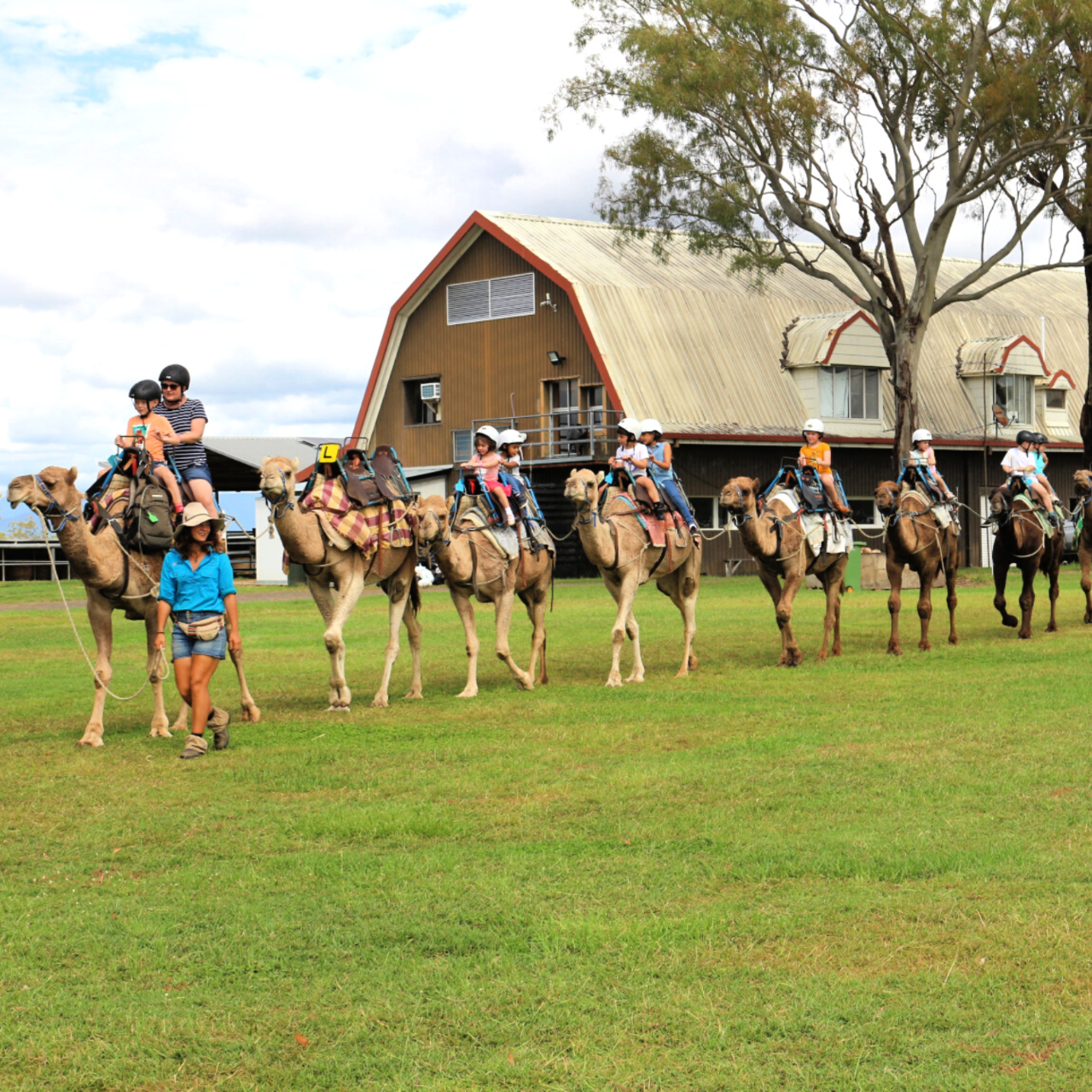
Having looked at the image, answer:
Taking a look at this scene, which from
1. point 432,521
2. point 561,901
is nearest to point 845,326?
point 432,521

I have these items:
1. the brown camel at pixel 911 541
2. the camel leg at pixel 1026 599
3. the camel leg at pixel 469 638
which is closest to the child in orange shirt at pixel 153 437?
the camel leg at pixel 469 638

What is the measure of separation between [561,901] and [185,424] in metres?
6.81

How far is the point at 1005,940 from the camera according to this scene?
6.24m

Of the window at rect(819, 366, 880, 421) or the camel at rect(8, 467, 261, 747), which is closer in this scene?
the camel at rect(8, 467, 261, 747)

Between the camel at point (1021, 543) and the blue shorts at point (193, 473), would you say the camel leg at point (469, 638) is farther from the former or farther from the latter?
the camel at point (1021, 543)

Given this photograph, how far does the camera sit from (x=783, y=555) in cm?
1811

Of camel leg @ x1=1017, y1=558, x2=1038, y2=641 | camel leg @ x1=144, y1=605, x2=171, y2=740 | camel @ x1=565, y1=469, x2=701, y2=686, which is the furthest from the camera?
camel leg @ x1=1017, y1=558, x2=1038, y2=641

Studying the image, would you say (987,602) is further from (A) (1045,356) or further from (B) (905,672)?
(A) (1045,356)

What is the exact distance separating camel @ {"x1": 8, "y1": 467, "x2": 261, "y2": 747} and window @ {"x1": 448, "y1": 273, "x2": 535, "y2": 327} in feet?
102

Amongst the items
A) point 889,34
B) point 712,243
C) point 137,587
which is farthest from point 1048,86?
point 137,587

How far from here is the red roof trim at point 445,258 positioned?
1571 inches

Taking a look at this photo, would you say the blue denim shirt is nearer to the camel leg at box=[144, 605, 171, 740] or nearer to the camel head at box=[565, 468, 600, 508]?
the camel leg at box=[144, 605, 171, 740]

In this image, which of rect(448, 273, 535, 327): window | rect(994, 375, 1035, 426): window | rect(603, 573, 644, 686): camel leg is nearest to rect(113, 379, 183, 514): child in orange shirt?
rect(603, 573, 644, 686): camel leg

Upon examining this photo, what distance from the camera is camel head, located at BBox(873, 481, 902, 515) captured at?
18703mm
